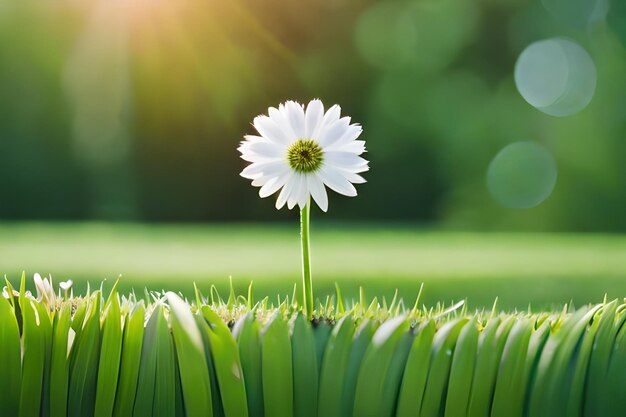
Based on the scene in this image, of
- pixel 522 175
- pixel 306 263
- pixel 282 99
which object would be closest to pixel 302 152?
pixel 306 263

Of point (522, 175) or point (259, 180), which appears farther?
point (522, 175)

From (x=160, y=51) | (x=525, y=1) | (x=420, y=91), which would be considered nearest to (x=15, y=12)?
(x=160, y=51)

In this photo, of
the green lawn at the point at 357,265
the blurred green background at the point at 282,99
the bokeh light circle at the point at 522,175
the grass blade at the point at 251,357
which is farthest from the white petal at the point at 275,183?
the bokeh light circle at the point at 522,175

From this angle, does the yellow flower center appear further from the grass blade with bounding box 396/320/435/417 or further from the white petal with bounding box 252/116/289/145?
the grass blade with bounding box 396/320/435/417

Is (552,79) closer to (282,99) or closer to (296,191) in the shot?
(282,99)

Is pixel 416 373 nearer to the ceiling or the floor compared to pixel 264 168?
nearer to the floor

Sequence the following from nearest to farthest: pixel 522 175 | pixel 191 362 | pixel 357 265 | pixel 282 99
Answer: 1. pixel 191 362
2. pixel 357 265
3. pixel 522 175
4. pixel 282 99

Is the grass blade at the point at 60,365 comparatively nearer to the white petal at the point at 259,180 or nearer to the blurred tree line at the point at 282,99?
the white petal at the point at 259,180
